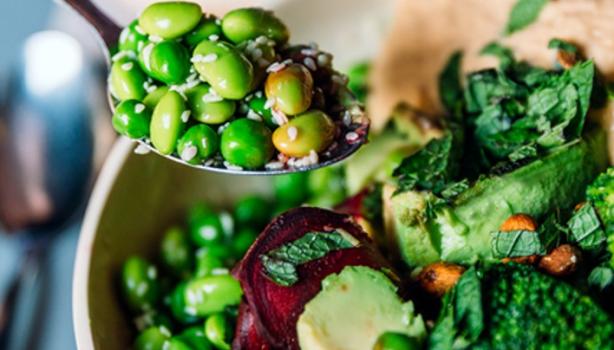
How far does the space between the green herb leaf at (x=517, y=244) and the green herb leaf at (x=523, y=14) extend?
837 millimetres

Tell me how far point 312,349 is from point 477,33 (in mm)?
1353

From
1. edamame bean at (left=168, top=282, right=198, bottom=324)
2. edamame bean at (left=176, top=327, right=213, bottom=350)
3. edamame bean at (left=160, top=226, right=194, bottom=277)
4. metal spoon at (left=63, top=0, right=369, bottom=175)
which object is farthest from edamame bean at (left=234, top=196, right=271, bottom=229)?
metal spoon at (left=63, top=0, right=369, bottom=175)

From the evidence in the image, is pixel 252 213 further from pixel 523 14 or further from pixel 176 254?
pixel 523 14

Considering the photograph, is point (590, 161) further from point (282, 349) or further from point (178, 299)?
point (178, 299)

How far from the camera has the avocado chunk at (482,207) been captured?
6.70 feet

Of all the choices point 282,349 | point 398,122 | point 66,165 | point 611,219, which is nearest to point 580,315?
point 611,219

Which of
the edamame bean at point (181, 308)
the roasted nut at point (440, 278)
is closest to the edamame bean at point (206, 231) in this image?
the edamame bean at point (181, 308)

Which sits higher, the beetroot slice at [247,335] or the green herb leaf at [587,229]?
the green herb leaf at [587,229]

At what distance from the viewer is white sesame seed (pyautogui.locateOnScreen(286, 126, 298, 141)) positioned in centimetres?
201

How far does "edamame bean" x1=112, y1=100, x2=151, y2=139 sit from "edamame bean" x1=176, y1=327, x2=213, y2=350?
0.60 meters

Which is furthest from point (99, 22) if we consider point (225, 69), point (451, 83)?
point (451, 83)

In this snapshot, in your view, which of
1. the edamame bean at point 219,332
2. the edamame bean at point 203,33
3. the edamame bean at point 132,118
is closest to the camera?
the edamame bean at point 132,118

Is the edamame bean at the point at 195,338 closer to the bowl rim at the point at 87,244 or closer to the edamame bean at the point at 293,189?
the bowl rim at the point at 87,244

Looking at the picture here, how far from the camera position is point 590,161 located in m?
2.15
